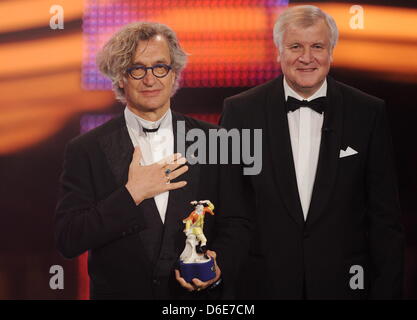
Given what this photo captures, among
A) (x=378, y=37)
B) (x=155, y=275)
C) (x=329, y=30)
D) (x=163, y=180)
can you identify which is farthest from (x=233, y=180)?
(x=378, y=37)

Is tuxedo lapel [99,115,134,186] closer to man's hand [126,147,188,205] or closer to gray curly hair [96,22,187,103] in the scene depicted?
man's hand [126,147,188,205]

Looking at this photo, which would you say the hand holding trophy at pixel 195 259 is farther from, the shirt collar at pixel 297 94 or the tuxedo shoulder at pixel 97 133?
the shirt collar at pixel 297 94

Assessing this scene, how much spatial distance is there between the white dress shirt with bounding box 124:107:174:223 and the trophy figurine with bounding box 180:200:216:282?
0.92 feet

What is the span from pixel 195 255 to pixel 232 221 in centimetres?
35

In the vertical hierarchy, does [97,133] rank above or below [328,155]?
above

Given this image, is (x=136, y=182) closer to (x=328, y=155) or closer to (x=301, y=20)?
(x=328, y=155)

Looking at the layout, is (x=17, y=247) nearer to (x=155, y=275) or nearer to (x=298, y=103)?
(x=155, y=275)

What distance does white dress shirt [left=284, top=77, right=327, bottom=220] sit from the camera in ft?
9.77

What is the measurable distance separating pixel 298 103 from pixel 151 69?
715mm

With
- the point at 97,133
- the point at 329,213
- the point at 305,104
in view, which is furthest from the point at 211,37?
the point at 329,213

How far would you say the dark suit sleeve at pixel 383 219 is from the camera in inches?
115

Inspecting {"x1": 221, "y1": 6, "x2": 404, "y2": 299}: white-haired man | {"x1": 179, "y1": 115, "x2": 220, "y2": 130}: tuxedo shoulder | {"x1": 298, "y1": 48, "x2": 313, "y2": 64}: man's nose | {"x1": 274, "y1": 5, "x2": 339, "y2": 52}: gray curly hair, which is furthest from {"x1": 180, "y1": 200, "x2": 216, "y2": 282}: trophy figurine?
{"x1": 274, "y1": 5, "x2": 339, "y2": 52}: gray curly hair

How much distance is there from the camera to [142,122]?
288cm
